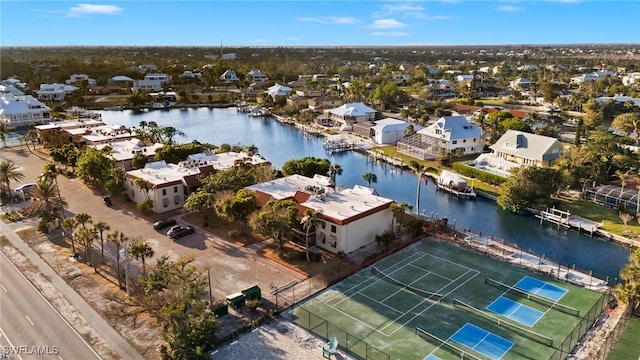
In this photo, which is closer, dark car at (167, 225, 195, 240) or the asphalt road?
the asphalt road

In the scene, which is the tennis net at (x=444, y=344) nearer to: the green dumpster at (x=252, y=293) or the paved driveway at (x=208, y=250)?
the paved driveway at (x=208, y=250)

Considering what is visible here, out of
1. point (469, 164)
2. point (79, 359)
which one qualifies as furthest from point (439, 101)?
point (79, 359)

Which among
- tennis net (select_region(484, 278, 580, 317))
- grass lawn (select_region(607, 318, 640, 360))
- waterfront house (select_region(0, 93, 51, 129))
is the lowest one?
grass lawn (select_region(607, 318, 640, 360))

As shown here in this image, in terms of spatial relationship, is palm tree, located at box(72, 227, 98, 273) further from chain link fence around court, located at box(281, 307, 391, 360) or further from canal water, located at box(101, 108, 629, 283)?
canal water, located at box(101, 108, 629, 283)

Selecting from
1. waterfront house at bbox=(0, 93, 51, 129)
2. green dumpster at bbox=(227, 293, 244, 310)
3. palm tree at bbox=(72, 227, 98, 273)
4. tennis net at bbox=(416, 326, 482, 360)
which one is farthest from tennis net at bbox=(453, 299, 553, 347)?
waterfront house at bbox=(0, 93, 51, 129)

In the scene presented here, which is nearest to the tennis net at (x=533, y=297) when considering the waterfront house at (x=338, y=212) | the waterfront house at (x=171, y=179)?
the waterfront house at (x=338, y=212)

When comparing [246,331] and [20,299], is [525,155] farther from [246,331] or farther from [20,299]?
[20,299]

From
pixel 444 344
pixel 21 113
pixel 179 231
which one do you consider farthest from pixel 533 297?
pixel 21 113

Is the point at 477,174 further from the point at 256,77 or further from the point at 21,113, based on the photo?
the point at 256,77
